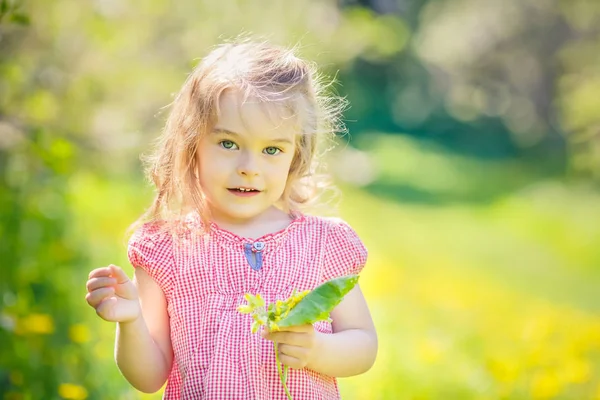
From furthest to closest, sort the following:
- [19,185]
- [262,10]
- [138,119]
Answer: [138,119] → [262,10] → [19,185]

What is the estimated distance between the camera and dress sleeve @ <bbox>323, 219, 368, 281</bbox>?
222 centimetres

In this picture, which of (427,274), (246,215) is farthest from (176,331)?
(427,274)

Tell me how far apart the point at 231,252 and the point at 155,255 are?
7.0 inches

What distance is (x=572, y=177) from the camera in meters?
11.9

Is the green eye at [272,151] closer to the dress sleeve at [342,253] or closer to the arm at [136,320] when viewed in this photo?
the dress sleeve at [342,253]

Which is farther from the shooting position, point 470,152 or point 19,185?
point 470,152

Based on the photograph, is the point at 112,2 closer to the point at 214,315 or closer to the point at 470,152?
the point at 214,315

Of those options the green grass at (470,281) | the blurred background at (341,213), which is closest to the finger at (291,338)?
the blurred background at (341,213)

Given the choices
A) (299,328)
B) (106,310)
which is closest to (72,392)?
(106,310)

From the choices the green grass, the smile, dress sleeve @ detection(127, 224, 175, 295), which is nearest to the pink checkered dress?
dress sleeve @ detection(127, 224, 175, 295)

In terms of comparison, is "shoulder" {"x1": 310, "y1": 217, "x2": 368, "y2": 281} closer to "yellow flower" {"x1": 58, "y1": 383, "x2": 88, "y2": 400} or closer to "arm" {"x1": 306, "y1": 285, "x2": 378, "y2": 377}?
"arm" {"x1": 306, "y1": 285, "x2": 378, "y2": 377}

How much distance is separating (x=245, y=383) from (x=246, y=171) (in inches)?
18.5

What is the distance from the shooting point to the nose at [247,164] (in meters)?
2.08

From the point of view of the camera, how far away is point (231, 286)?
211 cm
